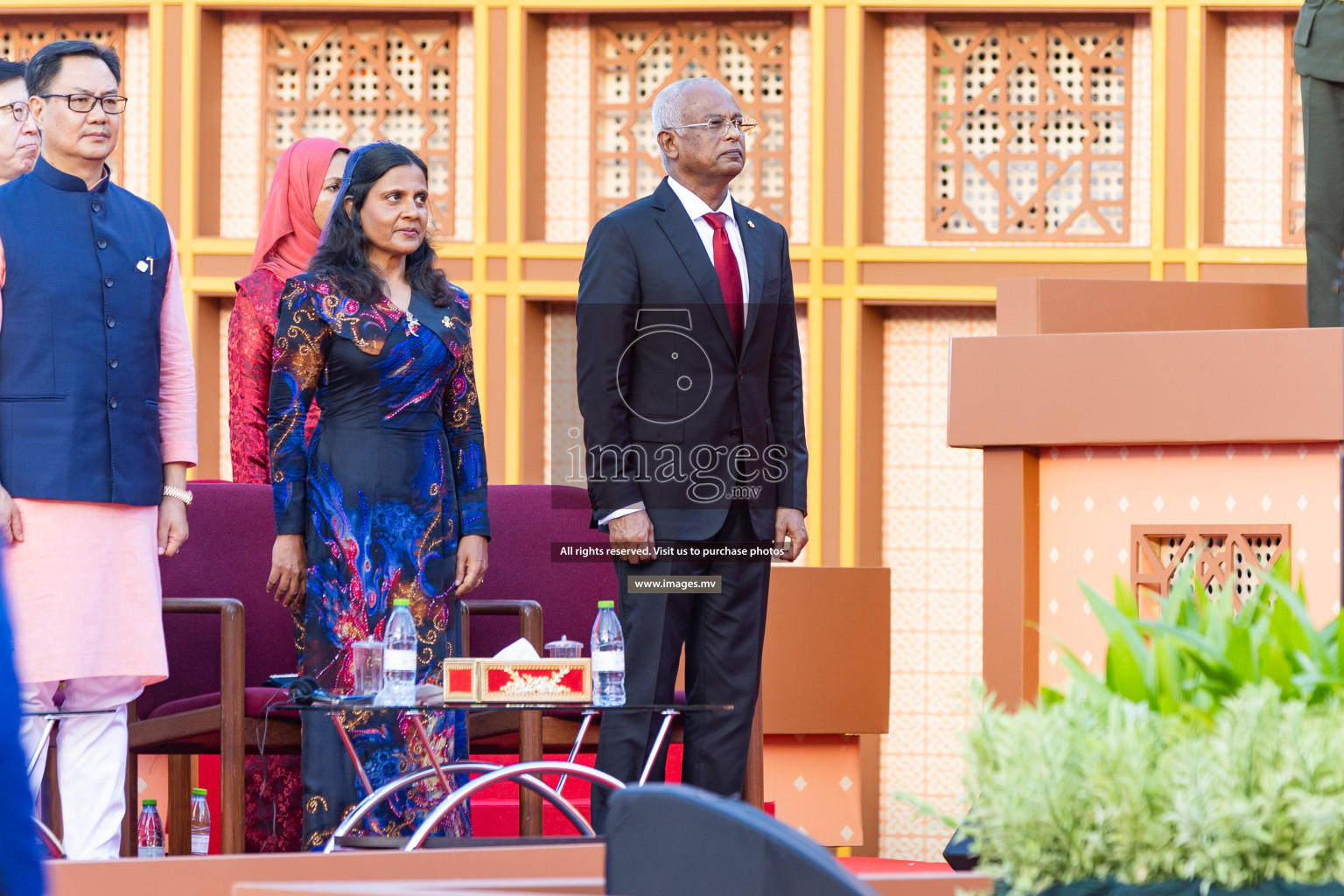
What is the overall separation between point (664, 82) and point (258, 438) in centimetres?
211

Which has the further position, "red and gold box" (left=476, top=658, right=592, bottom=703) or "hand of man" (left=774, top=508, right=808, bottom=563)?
"hand of man" (left=774, top=508, right=808, bottom=563)

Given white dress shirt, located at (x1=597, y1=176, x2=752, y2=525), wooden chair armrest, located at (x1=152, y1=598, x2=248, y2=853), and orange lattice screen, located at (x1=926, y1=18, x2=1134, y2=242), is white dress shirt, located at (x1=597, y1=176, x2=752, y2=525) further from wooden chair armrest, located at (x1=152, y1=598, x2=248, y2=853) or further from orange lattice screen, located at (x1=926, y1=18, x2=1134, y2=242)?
orange lattice screen, located at (x1=926, y1=18, x2=1134, y2=242)

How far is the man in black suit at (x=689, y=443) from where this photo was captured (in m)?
2.96

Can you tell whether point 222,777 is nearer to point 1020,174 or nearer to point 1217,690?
point 1217,690

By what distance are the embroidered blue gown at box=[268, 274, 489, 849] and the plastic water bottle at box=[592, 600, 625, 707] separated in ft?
0.85

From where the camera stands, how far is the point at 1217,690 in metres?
0.83

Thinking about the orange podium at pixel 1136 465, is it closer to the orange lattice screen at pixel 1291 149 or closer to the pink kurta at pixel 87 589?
the pink kurta at pixel 87 589

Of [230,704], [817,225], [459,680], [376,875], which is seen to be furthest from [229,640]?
[817,225]

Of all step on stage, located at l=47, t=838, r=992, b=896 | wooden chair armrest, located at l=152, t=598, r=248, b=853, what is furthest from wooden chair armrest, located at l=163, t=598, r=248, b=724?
step on stage, located at l=47, t=838, r=992, b=896

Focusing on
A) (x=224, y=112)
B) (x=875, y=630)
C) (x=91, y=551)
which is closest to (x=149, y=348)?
(x=91, y=551)

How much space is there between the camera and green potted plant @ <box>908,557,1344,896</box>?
0.77m

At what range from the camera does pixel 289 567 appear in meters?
2.98

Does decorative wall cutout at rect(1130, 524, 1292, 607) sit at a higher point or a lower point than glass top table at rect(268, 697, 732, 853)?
higher

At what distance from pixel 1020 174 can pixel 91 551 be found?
327 centimetres
